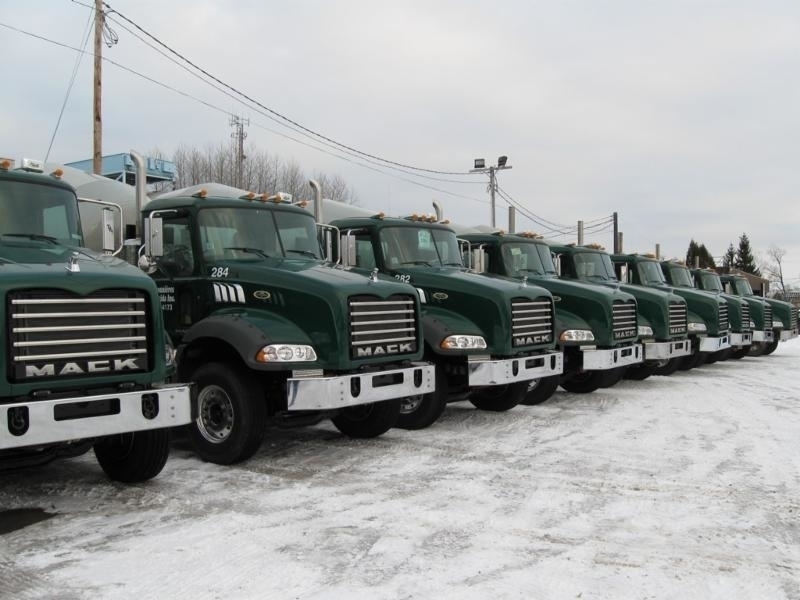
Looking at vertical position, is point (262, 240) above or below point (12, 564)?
above

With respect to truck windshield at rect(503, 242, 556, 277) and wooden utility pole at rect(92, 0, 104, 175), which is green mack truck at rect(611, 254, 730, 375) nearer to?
truck windshield at rect(503, 242, 556, 277)

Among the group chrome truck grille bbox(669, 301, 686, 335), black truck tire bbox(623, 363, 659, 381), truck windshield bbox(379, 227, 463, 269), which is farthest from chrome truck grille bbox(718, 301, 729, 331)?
truck windshield bbox(379, 227, 463, 269)

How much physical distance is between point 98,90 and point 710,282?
15665 mm

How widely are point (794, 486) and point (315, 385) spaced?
3896 millimetres

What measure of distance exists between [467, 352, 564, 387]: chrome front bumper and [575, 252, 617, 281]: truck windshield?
14.7 ft

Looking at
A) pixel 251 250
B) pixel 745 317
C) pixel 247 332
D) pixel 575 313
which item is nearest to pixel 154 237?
pixel 251 250

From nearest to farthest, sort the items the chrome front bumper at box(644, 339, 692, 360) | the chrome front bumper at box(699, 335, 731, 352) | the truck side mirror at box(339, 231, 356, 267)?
1. the truck side mirror at box(339, 231, 356, 267)
2. the chrome front bumper at box(644, 339, 692, 360)
3. the chrome front bumper at box(699, 335, 731, 352)

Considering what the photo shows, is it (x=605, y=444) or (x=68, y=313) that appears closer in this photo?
(x=68, y=313)

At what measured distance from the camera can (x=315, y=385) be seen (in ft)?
20.3

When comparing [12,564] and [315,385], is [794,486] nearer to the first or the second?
[315,385]

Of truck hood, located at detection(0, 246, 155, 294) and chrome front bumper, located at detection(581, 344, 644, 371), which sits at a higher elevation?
truck hood, located at detection(0, 246, 155, 294)

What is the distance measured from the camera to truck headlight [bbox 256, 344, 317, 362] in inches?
246

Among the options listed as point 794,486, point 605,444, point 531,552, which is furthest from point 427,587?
point 605,444

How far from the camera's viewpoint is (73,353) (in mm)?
4879
